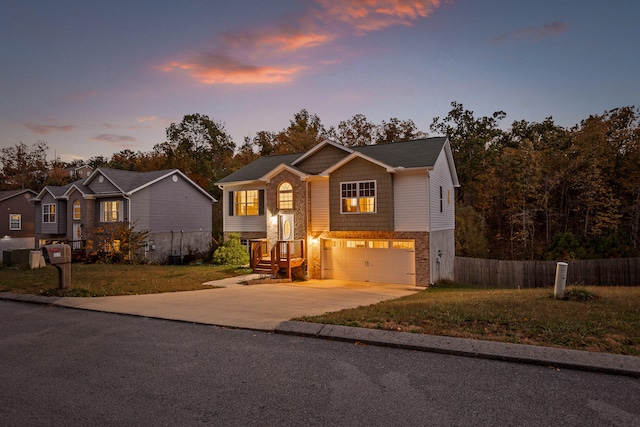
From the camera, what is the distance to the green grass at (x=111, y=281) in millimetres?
12453

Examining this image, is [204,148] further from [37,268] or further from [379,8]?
[379,8]

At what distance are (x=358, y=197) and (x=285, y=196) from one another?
4.12m

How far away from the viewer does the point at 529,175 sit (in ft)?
110

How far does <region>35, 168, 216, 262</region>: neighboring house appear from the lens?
27281 mm

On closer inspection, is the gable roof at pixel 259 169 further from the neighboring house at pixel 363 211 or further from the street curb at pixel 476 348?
the street curb at pixel 476 348

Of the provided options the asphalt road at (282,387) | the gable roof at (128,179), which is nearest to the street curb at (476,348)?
the asphalt road at (282,387)

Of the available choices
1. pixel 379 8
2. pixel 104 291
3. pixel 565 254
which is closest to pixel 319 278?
pixel 104 291

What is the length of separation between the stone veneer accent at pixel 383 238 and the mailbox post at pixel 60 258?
10.7 metres

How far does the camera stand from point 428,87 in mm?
23922

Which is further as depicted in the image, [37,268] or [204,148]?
[204,148]

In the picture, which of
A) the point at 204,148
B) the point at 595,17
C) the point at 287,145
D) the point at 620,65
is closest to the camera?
the point at 595,17

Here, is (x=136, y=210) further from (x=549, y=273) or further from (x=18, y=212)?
(x=549, y=273)

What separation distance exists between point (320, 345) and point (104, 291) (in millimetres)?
9325

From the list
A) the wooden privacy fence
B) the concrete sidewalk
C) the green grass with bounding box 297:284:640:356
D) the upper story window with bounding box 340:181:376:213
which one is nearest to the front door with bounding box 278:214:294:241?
the upper story window with bounding box 340:181:376:213
